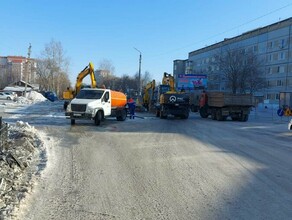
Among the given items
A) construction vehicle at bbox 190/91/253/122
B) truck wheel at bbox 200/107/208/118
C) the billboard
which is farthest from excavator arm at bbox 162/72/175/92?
the billboard

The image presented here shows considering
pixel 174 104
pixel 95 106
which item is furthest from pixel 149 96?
pixel 95 106

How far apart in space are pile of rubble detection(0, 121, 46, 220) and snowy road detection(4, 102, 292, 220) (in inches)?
8.6

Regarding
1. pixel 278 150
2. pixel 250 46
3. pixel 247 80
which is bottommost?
pixel 278 150

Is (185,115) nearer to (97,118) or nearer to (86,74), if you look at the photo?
(86,74)

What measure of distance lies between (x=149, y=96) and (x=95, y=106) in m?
18.6

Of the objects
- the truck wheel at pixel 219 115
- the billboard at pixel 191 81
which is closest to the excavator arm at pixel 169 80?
the truck wheel at pixel 219 115

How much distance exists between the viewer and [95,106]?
20.8 meters

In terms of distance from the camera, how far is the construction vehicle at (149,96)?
122 feet

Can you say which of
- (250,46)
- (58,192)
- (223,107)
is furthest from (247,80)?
(58,192)

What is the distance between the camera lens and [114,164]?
31.3 ft

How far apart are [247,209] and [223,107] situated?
23.0 m

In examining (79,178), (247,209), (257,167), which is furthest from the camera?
(257,167)

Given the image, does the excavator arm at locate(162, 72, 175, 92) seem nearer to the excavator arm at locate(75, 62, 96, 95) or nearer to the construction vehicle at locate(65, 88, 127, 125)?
the excavator arm at locate(75, 62, 96, 95)

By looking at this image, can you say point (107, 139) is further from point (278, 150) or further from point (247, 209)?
point (247, 209)
